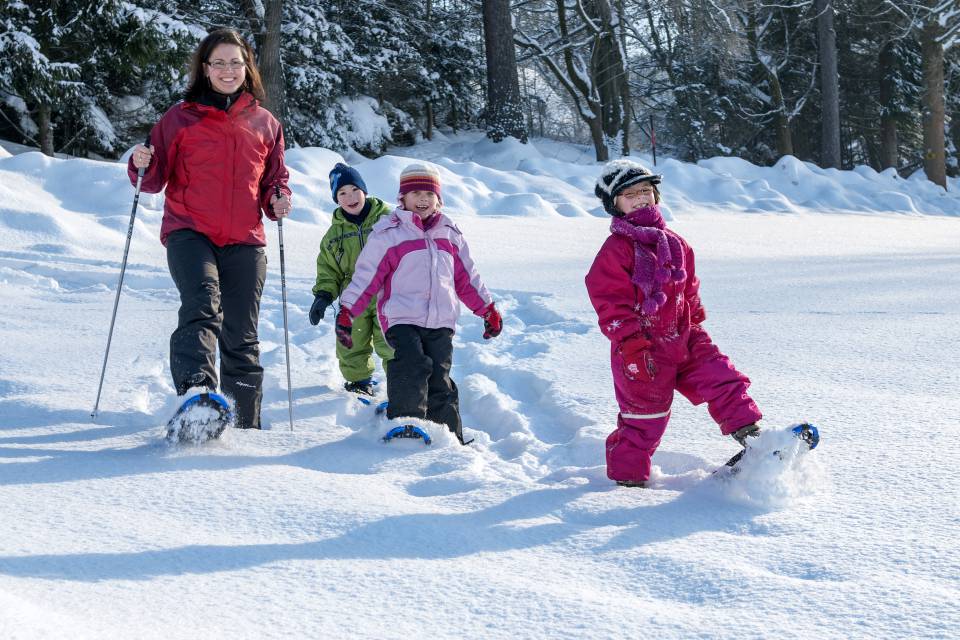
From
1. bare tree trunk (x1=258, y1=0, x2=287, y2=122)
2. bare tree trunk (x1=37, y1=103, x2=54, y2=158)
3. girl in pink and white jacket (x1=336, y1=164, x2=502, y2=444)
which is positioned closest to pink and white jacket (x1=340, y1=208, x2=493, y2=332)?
girl in pink and white jacket (x1=336, y1=164, x2=502, y2=444)

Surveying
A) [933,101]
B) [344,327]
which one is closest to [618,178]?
[344,327]

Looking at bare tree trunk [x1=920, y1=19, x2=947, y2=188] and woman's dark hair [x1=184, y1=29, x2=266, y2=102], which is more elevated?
bare tree trunk [x1=920, y1=19, x2=947, y2=188]

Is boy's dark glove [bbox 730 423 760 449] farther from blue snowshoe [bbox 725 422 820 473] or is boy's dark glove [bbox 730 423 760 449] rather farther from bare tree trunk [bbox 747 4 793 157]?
bare tree trunk [bbox 747 4 793 157]

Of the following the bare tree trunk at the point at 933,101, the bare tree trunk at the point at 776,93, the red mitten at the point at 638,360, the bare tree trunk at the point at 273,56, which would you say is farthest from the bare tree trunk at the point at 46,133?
the bare tree trunk at the point at 933,101

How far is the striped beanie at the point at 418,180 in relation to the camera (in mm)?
3754

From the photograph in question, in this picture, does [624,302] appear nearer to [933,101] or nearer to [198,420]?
[198,420]

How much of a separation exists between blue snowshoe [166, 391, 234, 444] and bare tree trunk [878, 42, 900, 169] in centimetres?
2428

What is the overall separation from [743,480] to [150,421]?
2.27 m

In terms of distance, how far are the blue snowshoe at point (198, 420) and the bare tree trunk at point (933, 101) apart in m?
21.2

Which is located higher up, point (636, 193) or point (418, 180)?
point (418, 180)

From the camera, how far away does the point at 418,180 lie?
3748mm

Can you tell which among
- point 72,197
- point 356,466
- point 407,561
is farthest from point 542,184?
point 407,561

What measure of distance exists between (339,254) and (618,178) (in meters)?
1.92

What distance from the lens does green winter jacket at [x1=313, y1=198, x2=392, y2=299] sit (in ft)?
15.4
